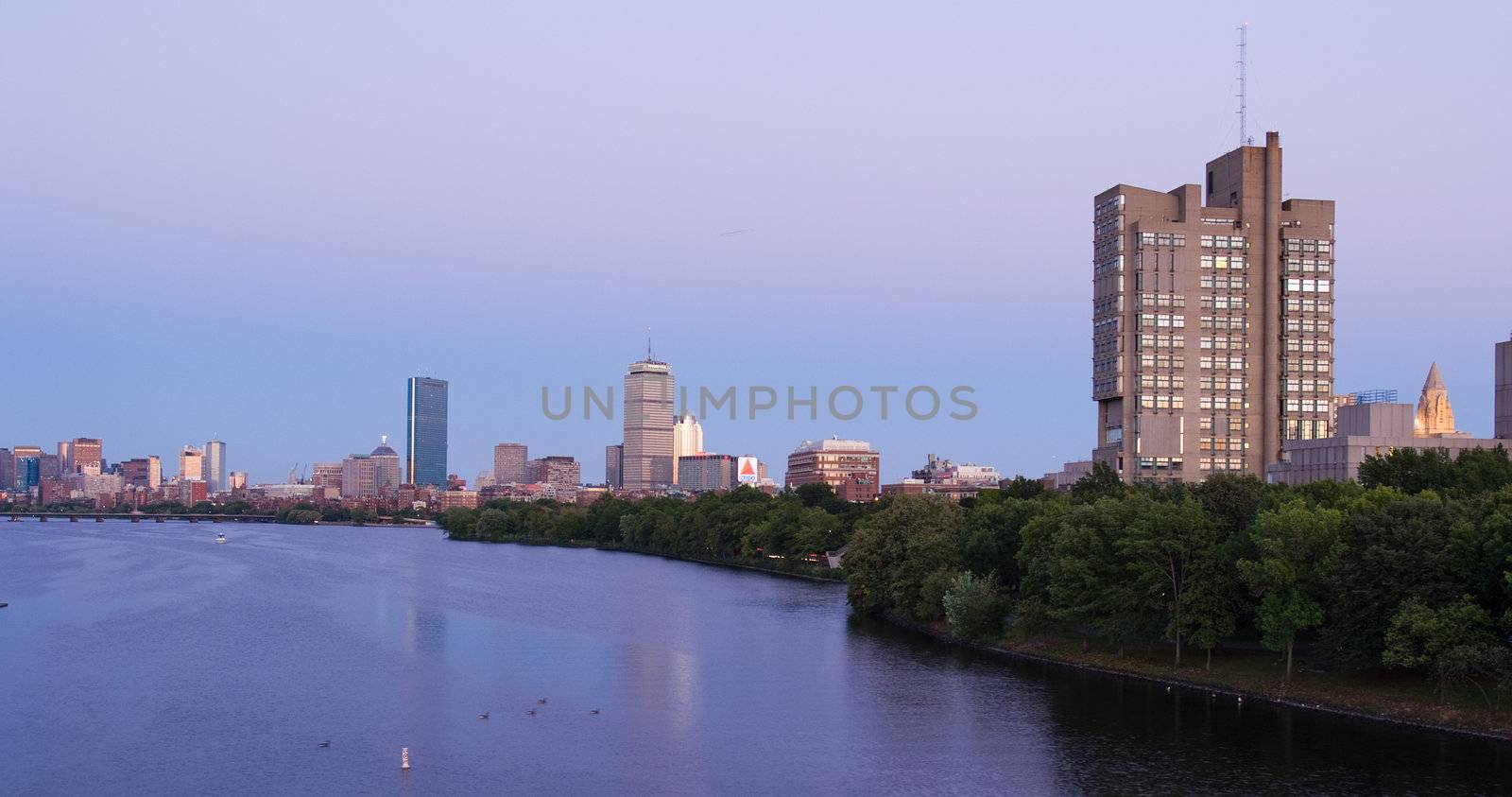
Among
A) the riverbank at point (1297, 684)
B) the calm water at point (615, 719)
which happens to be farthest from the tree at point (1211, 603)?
the calm water at point (615, 719)

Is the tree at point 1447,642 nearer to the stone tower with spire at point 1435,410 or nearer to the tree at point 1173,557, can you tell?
the tree at point 1173,557

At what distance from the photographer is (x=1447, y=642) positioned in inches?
2520

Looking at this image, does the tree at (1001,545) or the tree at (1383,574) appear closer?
the tree at (1383,574)

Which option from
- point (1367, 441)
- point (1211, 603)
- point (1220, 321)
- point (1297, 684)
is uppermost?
point (1220, 321)

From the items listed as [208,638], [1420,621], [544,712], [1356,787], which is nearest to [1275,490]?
[1420,621]

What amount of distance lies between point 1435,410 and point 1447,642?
316 feet

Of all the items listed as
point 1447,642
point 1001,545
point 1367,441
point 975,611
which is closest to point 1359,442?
point 1367,441

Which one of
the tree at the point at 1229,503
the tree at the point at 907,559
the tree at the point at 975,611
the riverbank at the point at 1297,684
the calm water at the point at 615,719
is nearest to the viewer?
the calm water at the point at 615,719

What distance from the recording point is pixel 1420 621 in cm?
6450

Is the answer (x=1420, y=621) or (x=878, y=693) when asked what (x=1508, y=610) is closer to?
(x=1420, y=621)

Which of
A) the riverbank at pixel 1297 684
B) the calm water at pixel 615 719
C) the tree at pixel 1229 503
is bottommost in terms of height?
the calm water at pixel 615 719

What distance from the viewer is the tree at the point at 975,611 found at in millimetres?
96062

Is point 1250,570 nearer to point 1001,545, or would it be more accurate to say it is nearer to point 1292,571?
point 1292,571

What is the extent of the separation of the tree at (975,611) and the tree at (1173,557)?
560 inches
